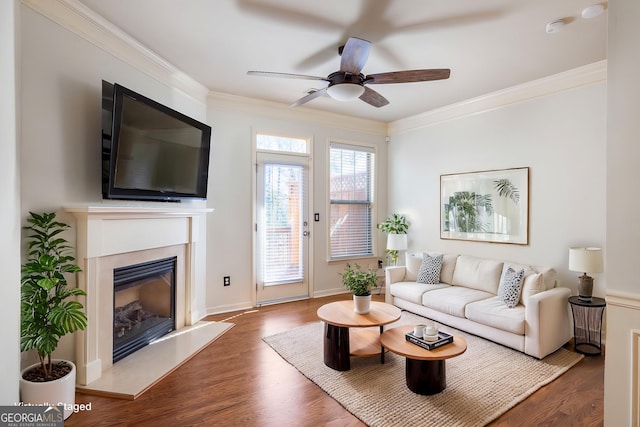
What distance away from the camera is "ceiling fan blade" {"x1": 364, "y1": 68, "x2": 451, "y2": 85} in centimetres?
260

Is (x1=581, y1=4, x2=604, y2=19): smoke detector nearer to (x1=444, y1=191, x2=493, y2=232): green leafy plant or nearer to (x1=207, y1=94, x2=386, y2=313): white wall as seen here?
(x1=444, y1=191, x2=493, y2=232): green leafy plant

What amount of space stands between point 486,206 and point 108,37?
4.37 metres

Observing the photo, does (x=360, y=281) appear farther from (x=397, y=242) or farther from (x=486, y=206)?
(x=486, y=206)

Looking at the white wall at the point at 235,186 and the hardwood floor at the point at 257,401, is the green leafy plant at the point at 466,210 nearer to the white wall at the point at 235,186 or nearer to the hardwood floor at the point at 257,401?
the hardwood floor at the point at 257,401

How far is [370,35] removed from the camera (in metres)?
2.74

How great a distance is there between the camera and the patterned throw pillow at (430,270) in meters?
4.23

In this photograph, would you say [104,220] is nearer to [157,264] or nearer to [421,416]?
[157,264]

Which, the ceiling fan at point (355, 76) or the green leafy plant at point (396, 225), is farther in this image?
the green leafy plant at point (396, 225)

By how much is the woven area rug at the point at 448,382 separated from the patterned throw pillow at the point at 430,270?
1.00 metres

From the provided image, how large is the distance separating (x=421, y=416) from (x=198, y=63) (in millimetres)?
3639

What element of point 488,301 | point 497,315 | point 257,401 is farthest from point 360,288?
point 488,301

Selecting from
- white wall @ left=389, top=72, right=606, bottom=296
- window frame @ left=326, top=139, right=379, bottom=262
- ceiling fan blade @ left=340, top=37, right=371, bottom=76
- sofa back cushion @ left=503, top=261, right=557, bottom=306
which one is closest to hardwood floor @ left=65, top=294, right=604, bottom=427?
sofa back cushion @ left=503, top=261, right=557, bottom=306

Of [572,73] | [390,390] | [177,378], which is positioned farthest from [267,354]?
[572,73]

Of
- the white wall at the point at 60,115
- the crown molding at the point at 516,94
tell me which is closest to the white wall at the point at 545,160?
the crown molding at the point at 516,94
